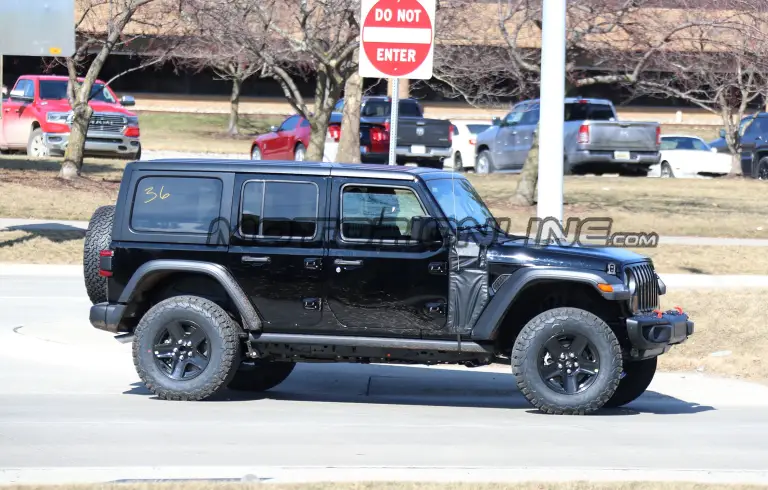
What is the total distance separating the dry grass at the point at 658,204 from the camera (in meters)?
22.7

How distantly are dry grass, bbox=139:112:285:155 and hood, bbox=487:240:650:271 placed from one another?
32525 mm

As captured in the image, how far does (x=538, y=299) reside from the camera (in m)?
9.36

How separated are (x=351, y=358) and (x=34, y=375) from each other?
292cm

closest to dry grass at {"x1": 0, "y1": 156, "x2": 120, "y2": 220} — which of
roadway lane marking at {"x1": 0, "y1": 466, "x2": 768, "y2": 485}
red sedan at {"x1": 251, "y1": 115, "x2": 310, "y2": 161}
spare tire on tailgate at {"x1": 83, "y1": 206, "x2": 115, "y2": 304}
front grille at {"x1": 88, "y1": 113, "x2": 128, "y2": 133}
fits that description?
front grille at {"x1": 88, "y1": 113, "x2": 128, "y2": 133}

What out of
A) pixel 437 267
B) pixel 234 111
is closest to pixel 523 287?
pixel 437 267

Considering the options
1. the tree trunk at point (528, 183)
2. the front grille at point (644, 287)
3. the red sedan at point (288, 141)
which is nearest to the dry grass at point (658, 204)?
the tree trunk at point (528, 183)

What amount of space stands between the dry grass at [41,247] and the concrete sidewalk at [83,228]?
1.37 feet

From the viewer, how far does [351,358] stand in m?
9.26

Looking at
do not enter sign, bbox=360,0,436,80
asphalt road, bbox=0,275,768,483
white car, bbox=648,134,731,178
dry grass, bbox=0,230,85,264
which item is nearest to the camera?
asphalt road, bbox=0,275,768,483

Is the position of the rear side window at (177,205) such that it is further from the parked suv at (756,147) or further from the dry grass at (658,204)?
the parked suv at (756,147)

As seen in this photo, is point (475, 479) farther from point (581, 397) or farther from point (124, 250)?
point (124, 250)

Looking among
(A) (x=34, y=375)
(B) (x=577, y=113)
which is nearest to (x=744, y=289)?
(A) (x=34, y=375)

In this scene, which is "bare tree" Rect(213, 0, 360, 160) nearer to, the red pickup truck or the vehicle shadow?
the red pickup truck

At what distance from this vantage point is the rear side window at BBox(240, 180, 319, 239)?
9242mm
